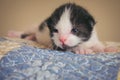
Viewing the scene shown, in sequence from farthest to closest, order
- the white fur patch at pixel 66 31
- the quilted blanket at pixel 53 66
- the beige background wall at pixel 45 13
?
the beige background wall at pixel 45 13 < the white fur patch at pixel 66 31 < the quilted blanket at pixel 53 66

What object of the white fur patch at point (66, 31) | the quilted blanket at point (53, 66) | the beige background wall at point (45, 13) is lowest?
the quilted blanket at point (53, 66)

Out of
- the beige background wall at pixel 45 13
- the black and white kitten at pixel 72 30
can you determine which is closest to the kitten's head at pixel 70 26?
the black and white kitten at pixel 72 30

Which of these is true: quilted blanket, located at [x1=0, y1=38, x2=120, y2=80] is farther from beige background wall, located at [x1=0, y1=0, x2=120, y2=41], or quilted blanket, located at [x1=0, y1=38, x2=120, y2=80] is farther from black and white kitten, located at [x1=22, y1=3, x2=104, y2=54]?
beige background wall, located at [x1=0, y1=0, x2=120, y2=41]

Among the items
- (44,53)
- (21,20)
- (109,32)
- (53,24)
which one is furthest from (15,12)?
(44,53)

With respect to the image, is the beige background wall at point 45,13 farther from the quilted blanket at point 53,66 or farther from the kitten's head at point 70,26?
the quilted blanket at point 53,66

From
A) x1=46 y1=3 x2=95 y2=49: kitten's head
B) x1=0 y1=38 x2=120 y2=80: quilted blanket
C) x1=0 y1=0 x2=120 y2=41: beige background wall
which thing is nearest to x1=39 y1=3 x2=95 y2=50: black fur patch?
x1=46 y1=3 x2=95 y2=49: kitten's head
